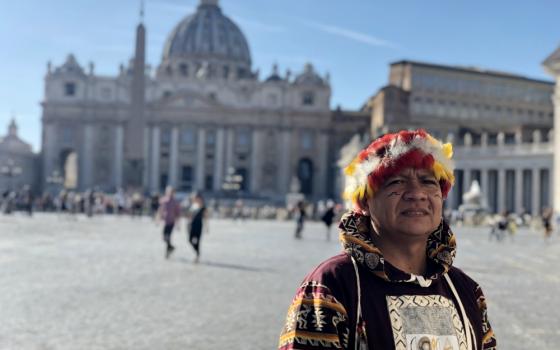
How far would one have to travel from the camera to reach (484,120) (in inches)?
3046

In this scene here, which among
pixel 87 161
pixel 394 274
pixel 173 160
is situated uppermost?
pixel 173 160

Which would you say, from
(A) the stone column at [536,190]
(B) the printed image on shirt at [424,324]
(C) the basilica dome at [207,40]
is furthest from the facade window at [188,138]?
(B) the printed image on shirt at [424,324]

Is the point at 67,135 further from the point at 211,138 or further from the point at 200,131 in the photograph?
the point at 211,138

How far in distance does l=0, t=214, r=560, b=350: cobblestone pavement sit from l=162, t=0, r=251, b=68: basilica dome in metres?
78.1

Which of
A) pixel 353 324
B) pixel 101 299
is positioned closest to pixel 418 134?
pixel 353 324

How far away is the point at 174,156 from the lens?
8012 cm

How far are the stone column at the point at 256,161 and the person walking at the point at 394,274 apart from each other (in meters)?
77.2

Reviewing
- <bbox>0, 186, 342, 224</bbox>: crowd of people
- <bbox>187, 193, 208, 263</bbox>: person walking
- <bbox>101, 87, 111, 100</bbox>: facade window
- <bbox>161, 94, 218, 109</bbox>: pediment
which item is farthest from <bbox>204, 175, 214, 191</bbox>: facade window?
<bbox>187, 193, 208, 263</bbox>: person walking

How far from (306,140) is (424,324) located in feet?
259

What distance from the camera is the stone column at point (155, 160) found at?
259ft

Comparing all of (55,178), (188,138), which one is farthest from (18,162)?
(188,138)

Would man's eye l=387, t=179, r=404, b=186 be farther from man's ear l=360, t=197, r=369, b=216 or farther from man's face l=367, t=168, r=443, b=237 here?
man's ear l=360, t=197, r=369, b=216

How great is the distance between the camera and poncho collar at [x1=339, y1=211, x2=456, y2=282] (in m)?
2.66

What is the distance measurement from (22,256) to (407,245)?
13739mm
